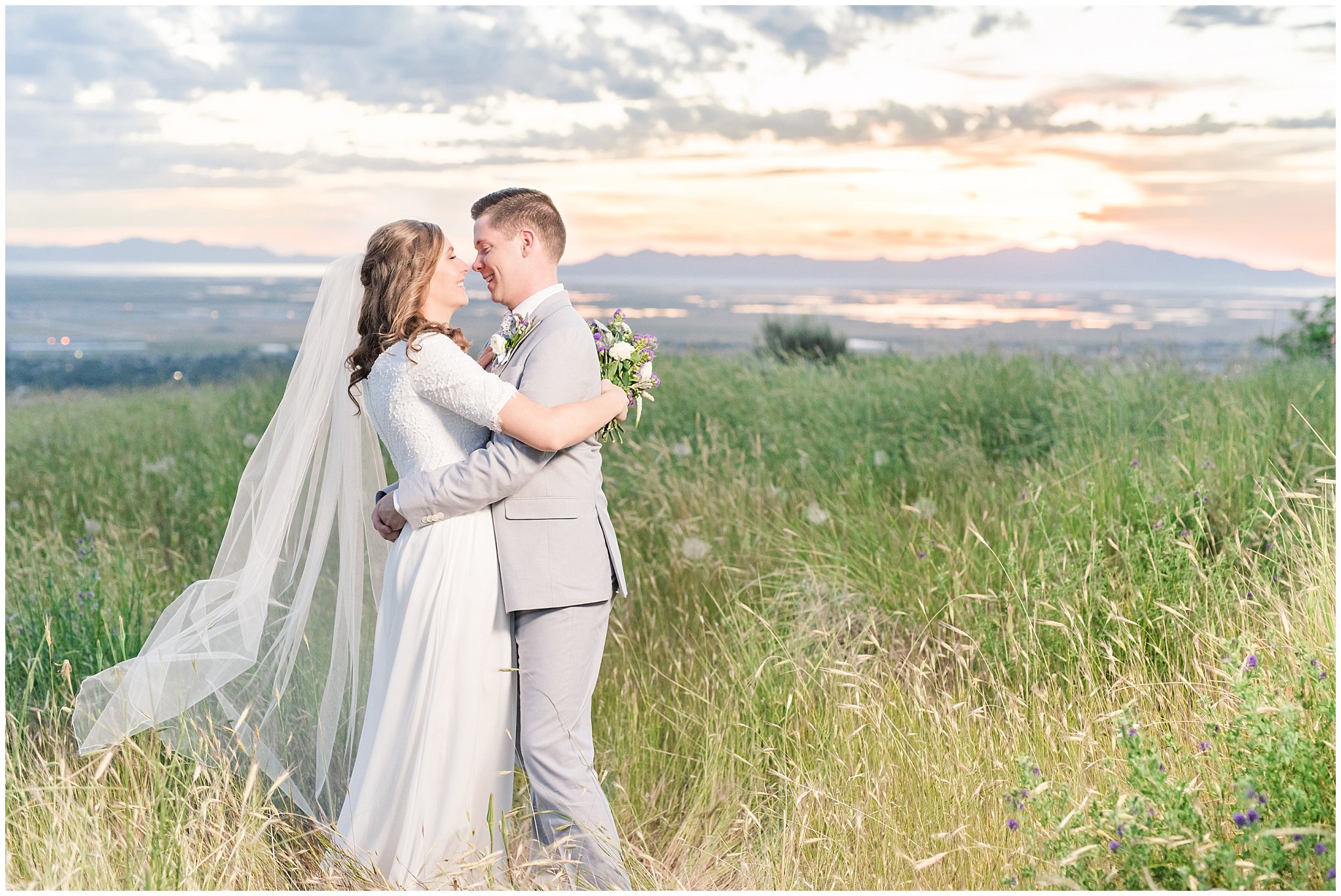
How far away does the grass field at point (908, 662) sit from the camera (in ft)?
10.0

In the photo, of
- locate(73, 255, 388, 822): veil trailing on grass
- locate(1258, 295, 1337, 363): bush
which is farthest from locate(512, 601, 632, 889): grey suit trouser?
locate(1258, 295, 1337, 363): bush

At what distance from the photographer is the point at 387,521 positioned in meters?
3.47

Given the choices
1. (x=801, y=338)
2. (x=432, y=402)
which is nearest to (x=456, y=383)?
(x=432, y=402)

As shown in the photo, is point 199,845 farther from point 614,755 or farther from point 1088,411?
point 1088,411

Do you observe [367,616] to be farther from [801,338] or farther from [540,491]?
[801,338]

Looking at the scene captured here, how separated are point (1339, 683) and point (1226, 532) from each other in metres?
2.26

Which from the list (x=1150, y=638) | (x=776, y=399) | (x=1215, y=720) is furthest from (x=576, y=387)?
(x=776, y=399)

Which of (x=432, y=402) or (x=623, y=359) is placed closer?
(x=432, y=402)

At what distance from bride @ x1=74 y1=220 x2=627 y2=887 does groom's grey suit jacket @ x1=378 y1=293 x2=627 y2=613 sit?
0.09 m

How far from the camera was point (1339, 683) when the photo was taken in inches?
126

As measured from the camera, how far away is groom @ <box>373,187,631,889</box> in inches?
129

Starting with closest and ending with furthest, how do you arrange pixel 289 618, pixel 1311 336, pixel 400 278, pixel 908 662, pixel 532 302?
pixel 400 278 < pixel 532 302 < pixel 289 618 < pixel 908 662 < pixel 1311 336

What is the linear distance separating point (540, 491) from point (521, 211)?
3.10 ft

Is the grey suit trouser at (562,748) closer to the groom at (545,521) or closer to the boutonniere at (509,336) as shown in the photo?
the groom at (545,521)
